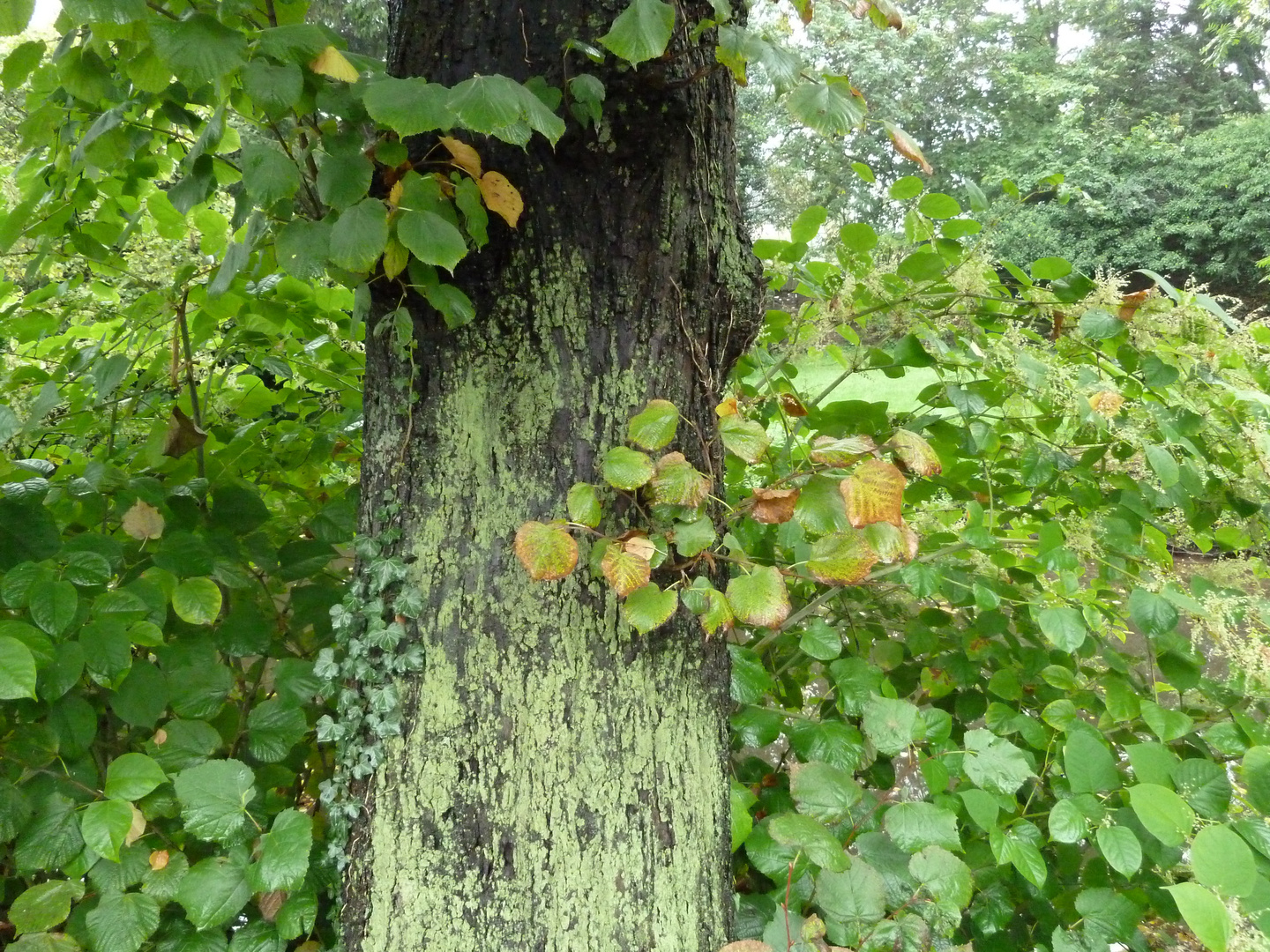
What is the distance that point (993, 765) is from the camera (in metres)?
1.07

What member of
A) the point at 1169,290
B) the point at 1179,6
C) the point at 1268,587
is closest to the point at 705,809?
the point at 1169,290

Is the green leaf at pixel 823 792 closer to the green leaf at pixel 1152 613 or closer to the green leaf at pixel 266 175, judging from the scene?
the green leaf at pixel 1152 613

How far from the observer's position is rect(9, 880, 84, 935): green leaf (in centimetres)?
93

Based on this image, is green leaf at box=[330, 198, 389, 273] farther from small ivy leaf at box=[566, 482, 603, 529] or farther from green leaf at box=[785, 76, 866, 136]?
green leaf at box=[785, 76, 866, 136]

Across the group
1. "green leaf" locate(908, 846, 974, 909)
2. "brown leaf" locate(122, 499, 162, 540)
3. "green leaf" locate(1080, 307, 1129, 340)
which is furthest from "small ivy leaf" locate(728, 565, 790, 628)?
"brown leaf" locate(122, 499, 162, 540)

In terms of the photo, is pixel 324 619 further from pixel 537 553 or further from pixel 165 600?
pixel 537 553

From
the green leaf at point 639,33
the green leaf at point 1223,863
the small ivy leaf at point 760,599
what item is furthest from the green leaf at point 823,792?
the green leaf at point 639,33

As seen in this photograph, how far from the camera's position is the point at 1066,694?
1373 mm

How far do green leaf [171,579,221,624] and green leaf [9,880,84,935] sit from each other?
336 millimetres

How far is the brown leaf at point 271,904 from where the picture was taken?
0.99m

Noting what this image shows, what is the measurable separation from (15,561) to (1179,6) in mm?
23483

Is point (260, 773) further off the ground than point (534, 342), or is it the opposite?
point (534, 342)

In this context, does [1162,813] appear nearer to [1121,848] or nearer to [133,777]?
[1121,848]

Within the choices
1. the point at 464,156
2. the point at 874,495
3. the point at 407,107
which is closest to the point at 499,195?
the point at 464,156
